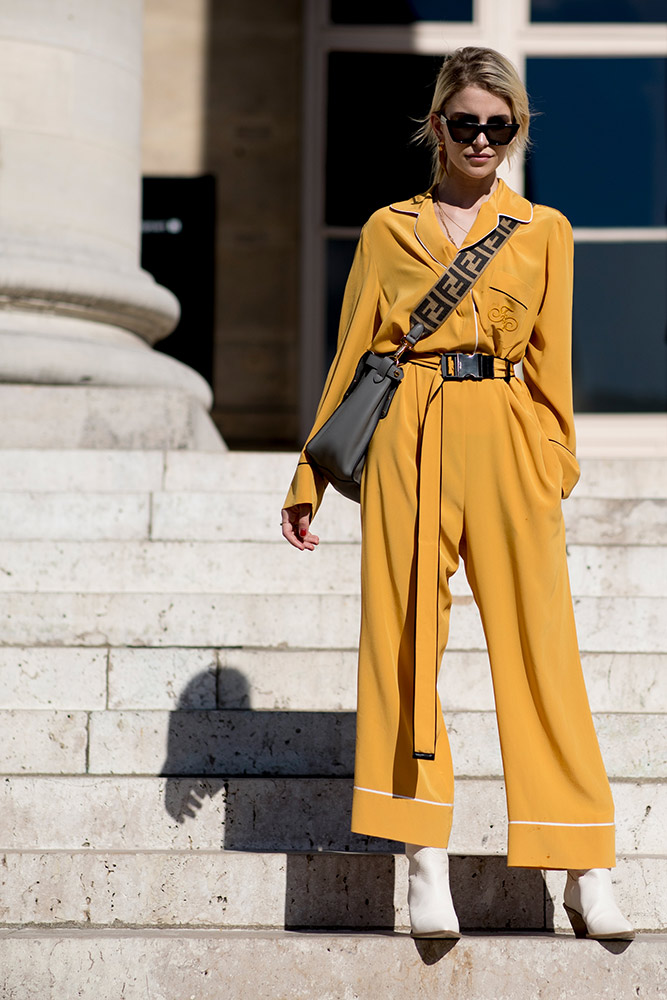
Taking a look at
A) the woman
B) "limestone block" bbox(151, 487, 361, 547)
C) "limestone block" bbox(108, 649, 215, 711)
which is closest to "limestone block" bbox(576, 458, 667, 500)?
"limestone block" bbox(151, 487, 361, 547)

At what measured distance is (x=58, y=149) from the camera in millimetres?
6578

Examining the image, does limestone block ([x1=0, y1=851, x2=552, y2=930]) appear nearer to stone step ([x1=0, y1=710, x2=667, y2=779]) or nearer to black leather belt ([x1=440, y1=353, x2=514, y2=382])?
stone step ([x1=0, y1=710, x2=667, y2=779])

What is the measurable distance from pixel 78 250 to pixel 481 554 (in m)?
4.09

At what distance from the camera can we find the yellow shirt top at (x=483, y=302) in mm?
2973

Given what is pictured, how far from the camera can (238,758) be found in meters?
3.82

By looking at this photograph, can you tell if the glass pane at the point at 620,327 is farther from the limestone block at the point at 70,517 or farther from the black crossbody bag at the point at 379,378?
the black crossbody bag at the point at 379,378

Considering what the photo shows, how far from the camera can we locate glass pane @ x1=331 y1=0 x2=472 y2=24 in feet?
28.3

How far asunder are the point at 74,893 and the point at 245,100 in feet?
23.6

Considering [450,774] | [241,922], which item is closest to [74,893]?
[241,922]

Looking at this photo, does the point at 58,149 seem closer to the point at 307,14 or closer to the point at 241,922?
the point at 307,14

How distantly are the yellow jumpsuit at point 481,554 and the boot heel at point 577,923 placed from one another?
19 cm

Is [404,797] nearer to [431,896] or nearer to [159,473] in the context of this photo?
[431,896]

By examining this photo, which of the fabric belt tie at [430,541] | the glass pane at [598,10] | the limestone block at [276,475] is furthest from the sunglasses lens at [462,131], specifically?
the glass pane at [598,10]

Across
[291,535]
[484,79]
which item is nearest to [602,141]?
[484,79]
